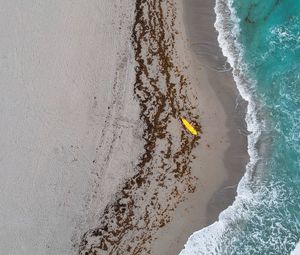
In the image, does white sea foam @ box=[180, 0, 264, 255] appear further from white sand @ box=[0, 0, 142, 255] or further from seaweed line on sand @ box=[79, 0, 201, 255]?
white sand @ box=[0, 0, 142, 255]

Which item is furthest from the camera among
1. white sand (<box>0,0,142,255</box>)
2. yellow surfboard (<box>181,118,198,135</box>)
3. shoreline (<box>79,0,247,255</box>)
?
yellow surfboard (<box>181,118,198,135</box>)

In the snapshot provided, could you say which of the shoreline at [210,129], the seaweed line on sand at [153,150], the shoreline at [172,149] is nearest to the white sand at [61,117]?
the seaweed line on sand at [153,150]

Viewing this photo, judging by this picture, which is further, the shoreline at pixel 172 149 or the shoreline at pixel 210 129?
the shoreline at pixel 210 129

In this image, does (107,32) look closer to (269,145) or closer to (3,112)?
(3,112)

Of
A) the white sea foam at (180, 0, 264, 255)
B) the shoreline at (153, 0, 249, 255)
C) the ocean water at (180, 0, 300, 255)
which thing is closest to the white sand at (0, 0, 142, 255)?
the shoreline at (153, 0, 249, 255)

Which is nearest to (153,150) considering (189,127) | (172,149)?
(172,149)

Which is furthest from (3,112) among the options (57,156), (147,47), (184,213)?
(184,213)

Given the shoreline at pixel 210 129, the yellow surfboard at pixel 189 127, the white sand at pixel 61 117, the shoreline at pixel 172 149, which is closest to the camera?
the white sand at pixel 61 117

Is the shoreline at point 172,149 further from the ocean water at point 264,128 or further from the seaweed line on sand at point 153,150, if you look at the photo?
the ocean water at point 264,128
